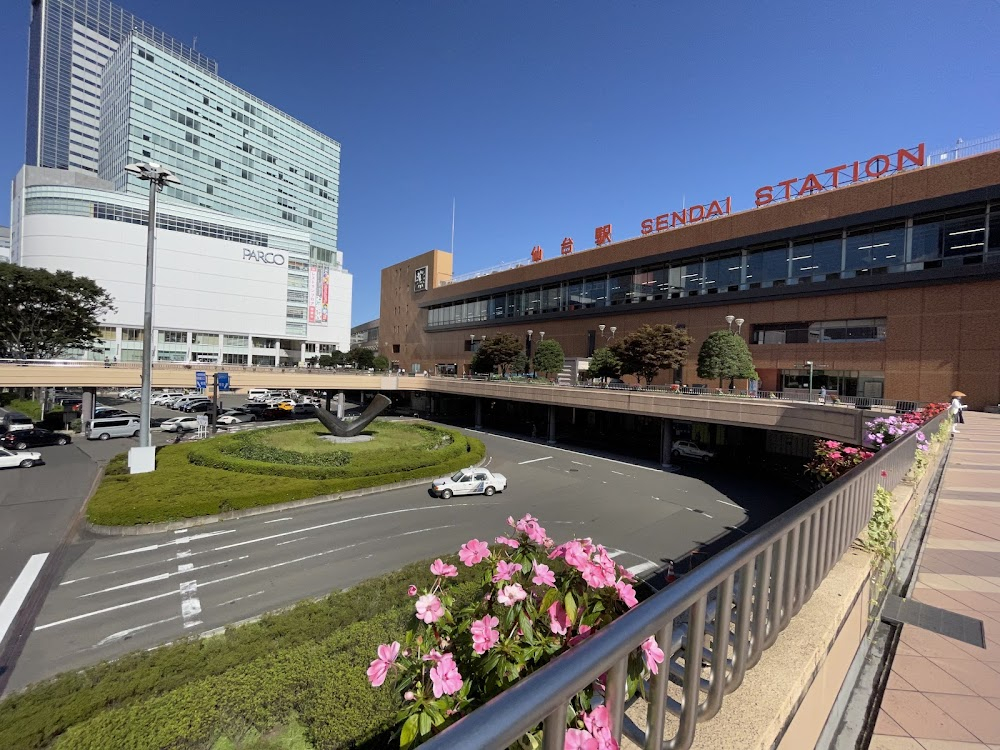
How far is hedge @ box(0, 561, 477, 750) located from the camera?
19.1 feet

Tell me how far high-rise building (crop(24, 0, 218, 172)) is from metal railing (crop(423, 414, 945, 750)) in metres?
149

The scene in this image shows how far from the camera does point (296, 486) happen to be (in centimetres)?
1852

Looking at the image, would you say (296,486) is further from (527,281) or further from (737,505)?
(527,281)

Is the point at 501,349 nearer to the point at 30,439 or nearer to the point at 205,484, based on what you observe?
the point at 205,484

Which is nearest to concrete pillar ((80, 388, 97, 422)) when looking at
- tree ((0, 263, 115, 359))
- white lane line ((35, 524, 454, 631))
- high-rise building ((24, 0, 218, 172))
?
tree ((0, 263, 115, 359))

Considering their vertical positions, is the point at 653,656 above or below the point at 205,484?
above

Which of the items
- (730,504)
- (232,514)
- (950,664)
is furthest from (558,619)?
(730,504)

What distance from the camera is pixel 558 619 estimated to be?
76.2 inches

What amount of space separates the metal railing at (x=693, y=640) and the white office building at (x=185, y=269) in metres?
80.3

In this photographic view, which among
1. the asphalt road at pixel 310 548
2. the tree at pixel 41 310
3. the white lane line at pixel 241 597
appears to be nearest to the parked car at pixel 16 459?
the asphalt road at pixel 310 548

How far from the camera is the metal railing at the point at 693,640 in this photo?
0.90m

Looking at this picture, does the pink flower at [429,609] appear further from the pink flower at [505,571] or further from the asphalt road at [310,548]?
the asphalt road at [310,548]

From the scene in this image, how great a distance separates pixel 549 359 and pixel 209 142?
264 feet

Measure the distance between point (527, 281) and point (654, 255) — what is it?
17.2 m
